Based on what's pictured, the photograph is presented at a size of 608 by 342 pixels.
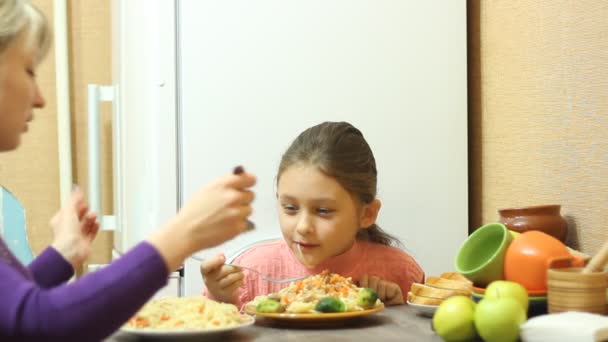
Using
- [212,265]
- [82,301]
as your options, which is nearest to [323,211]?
[212,265]

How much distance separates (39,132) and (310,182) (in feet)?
4.29

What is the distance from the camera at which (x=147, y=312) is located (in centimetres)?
110

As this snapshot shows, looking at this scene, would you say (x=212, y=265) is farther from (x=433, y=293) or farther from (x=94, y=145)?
(x=94, y=145)

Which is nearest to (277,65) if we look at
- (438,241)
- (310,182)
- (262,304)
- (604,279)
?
(310,182)

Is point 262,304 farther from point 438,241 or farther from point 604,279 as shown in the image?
point 438,241

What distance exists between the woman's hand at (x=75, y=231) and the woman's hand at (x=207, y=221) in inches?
14.1

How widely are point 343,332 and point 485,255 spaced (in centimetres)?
29

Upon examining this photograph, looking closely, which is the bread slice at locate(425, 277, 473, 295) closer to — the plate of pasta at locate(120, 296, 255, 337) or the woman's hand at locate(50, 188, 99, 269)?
the plate of pasta at locate(120, 296, 255, 337)

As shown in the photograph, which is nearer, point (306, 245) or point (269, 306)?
point (269, 306)

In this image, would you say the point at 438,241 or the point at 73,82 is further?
the point at 73,82

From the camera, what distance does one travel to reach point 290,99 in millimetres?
1814

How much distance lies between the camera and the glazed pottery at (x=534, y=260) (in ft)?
3.80

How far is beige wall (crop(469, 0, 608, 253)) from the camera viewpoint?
4.67 feet

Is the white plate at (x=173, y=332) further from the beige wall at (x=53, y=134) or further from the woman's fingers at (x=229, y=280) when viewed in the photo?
the beige wall at (x=53, y=134)
